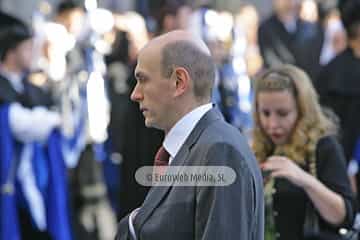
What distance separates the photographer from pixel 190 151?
3756 millimetres

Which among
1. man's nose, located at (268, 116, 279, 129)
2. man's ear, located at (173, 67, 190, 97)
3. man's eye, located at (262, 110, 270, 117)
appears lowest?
man's nose, located at (268, 116, 279, 129)

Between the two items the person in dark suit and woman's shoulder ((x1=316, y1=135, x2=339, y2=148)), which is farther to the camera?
the person in dark suit

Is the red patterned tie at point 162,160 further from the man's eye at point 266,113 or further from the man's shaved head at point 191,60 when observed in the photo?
the man's eye at point 266,113

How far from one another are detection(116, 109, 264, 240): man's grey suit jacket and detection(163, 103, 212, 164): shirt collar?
0.05 ft

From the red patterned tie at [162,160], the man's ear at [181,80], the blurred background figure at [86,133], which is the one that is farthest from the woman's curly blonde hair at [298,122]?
the blurred background figure at [86,133]

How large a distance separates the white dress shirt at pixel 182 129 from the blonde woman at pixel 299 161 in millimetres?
973

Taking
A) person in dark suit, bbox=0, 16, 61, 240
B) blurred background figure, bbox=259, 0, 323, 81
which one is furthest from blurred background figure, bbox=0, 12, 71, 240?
blurred background figure, bbox=259, 0, 323, 81

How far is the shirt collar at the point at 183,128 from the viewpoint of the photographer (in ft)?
12.4

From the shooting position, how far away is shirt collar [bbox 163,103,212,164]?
379cm

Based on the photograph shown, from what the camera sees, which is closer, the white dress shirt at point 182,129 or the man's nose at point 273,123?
the white dress shirt at point 182,129

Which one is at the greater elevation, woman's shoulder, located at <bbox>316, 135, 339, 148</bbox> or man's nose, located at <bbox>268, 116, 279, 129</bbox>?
man's nose, located at <bbox>268, 116, 279, 129</bbox>

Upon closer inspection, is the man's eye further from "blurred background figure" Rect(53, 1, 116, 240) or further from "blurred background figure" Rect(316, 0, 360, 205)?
"blurred background figure" Rect(53, 1, 116, 240)

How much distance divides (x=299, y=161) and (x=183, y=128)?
119 centimetres

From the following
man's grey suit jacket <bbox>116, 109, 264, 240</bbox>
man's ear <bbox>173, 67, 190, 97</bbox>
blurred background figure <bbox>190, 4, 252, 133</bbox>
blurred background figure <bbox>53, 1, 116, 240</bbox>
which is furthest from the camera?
blurred background figure <bbox>53, 1, 116, 240</bbox>
